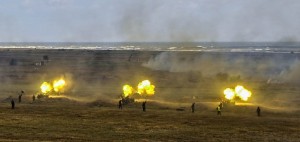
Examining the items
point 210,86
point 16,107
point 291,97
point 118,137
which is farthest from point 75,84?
point 118,137

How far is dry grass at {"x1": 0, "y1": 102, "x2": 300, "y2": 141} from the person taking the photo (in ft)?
128

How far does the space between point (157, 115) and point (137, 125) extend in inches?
256

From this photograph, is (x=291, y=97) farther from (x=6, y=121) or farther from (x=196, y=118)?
(x=6, y=121)

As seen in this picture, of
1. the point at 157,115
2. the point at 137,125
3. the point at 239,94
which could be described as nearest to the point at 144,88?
the point at 239,94

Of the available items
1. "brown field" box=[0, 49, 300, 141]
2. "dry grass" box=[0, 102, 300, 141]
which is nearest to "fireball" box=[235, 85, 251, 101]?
"brown field" box=[0, 49, 300, 141]

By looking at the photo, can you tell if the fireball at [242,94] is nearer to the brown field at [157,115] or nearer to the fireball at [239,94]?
the fireball at [239,94]

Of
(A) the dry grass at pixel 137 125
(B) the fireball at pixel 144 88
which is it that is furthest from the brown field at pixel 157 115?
(B) the fireball at pixel 144 88

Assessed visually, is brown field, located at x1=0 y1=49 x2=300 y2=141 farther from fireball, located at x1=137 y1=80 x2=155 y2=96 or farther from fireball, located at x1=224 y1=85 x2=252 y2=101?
fireball, located at x1=224 y1=85 x2=252 y2=101

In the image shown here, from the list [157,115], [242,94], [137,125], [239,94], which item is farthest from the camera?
[239,94]

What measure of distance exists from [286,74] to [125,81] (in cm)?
3400

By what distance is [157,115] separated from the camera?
5078 centimetres

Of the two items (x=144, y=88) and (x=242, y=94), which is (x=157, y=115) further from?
(x=144, y=88)

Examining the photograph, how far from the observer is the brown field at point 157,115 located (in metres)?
39.9

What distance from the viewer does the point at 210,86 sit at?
282 ft
